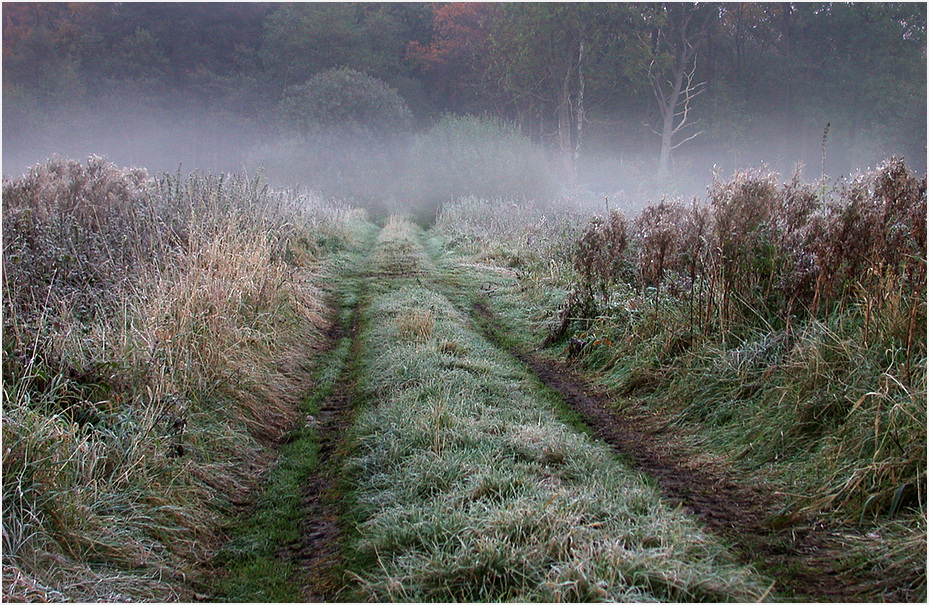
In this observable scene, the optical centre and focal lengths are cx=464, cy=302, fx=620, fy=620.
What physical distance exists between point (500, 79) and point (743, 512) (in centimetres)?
4297

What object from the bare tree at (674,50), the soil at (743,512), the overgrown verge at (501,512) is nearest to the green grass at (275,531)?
the overgrown verge at (501,512)

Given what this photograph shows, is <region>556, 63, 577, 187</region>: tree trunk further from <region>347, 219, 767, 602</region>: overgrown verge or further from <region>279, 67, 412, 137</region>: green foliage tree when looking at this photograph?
<region>347, 219, 767, 602</region>: overgrown verge

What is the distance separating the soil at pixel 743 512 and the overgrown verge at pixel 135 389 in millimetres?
2484

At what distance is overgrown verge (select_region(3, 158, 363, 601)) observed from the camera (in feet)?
9.14

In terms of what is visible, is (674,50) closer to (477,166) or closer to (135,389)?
(477,166)

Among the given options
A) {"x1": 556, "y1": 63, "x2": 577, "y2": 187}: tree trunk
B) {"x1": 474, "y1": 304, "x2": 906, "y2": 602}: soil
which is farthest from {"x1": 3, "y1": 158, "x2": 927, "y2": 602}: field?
{"x1": 556, "y1": 63, "x2": 577, "y2": 187}: tree trunk

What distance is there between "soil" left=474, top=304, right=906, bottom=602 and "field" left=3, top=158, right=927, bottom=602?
16 millimetres

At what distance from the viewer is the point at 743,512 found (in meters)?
3.31

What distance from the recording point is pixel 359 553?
2920mm

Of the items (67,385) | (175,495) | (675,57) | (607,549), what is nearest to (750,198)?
(607,549)

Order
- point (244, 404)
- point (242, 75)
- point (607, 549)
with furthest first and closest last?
1. point (242, 75)
2. point (244, 404)
3. point (607, 549)

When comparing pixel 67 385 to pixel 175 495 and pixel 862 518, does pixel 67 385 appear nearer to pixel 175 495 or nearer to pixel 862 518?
pixel 175 495

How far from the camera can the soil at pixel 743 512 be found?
262 centimetres

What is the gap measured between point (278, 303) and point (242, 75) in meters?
48.5
